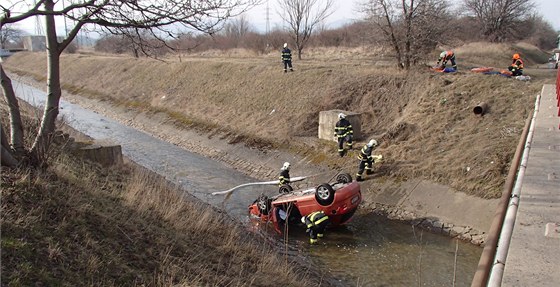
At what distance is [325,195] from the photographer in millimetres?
10523

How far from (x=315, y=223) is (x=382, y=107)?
9.26 meters

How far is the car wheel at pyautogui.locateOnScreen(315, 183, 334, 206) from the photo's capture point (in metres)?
10.5

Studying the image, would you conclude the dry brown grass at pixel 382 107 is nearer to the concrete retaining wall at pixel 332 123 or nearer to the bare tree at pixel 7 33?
the concrete retaining wall at pixel 332 123

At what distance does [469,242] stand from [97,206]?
8.87m

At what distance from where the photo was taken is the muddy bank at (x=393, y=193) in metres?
11.0

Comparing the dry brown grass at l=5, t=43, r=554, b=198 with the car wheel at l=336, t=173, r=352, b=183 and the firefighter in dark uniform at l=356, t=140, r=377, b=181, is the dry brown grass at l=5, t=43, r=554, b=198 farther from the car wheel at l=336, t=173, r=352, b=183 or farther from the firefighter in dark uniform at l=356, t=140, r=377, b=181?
the car wheel at l=336, t=173, r=352, b=183

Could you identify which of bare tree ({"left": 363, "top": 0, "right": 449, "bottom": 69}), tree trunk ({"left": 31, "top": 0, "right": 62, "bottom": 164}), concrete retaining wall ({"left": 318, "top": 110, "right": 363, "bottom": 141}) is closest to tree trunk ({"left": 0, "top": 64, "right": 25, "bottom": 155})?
tree trunk ({"left": 31, "top": 0, "right": 62, "bottom": 164})

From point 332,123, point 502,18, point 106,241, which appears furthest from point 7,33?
point 502,18

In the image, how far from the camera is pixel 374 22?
21.6 metres

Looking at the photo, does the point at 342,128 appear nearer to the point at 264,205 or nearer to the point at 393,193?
the point at 393,193

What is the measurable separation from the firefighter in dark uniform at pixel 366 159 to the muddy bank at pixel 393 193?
0.30 m

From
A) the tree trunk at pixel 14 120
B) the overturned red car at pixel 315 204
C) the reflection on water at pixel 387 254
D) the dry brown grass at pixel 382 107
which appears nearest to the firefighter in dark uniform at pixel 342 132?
the dry brown grass at pixel 382 107

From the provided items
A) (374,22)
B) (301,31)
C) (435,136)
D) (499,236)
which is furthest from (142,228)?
(301,31)

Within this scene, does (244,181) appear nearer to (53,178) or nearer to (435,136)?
(435,136)
